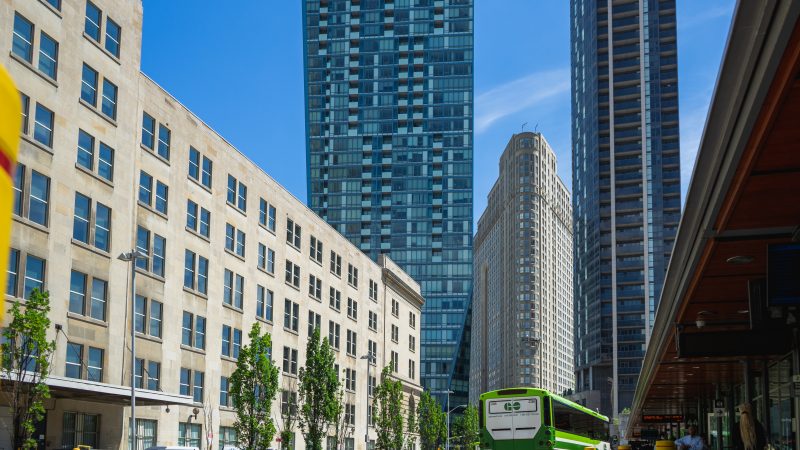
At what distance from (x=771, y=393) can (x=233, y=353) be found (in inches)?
1455

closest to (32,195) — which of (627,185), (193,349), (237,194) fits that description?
(193,349)

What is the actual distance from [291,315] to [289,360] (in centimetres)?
324

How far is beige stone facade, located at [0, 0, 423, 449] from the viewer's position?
41.3 meters

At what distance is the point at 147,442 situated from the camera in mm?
49812

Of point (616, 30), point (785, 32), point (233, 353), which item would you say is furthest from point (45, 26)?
point (616, 30)

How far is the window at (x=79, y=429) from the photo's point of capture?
43000 mm

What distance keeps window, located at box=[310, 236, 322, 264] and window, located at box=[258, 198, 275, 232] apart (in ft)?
27.6

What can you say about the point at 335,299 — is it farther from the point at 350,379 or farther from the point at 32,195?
the point at 32,195

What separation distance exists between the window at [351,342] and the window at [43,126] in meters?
46.0

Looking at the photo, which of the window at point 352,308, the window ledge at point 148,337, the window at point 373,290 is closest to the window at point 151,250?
the window ledge at point 148,337

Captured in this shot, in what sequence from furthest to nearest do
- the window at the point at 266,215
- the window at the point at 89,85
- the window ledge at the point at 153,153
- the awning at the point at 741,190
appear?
the window at the point at 266,215 → the window ledge at the point at 153,153 → the window at the point at 89,85 → the awning at the point at 741,190

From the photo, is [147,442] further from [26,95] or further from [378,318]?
[378,318]

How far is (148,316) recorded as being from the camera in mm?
50125

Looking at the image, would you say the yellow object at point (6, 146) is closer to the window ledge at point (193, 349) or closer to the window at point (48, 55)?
the window at point (48, 55)
